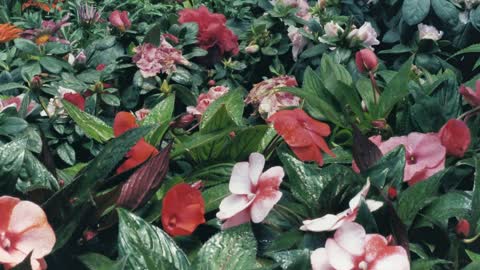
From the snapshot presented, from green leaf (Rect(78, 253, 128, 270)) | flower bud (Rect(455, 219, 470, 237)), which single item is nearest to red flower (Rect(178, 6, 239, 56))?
green leaf (Rect(78, 253, 128, 270))

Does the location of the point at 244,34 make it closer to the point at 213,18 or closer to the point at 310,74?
the point at 213,18

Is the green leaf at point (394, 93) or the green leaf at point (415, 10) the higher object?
the green leaf at point (394, 93)

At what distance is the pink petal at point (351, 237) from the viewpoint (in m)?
1.33

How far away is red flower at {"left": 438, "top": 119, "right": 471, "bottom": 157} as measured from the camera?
1.75 metres

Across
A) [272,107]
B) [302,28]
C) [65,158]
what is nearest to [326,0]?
[302,28]

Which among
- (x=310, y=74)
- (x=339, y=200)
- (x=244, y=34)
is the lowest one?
(x=244, y=34)

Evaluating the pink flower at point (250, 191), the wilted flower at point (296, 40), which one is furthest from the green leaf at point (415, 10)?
the pink flower at point (250, 191)

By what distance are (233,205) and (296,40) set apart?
5.34 feet

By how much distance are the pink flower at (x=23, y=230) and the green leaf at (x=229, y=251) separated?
10.6 inches

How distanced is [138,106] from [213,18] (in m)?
0.47

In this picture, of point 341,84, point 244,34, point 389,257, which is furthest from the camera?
point 244,34

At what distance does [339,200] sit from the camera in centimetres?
153

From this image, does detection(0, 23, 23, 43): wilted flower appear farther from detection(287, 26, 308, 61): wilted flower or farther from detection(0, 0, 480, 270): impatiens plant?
detection(287, 26, 308, 61): wilted flower

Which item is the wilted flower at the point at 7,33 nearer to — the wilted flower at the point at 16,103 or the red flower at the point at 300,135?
the wilted flower at the point at 16,103
